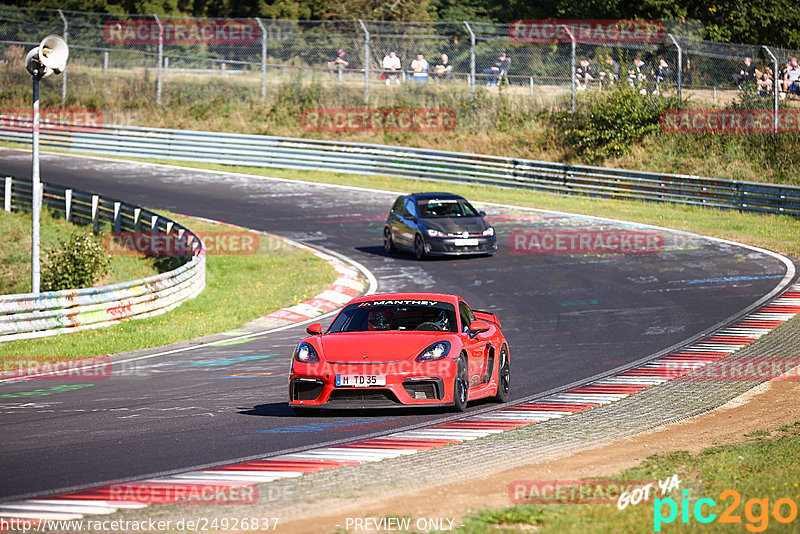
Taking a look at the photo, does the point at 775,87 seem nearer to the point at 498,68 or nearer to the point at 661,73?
the point at 661,73

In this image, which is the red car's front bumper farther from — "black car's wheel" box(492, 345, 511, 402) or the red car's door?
"black car's wheel" box(492, 345, 511, 402)

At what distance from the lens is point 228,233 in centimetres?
2850

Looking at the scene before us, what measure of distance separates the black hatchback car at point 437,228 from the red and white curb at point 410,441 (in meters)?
9.32

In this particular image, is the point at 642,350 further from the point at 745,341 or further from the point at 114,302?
the point at 114,302

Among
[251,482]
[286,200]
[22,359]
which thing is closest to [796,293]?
[22,359]

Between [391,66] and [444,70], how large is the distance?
80.2 inches

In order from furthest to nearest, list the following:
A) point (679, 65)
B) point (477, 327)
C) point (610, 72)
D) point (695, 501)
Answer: point (610, 72)
point (679, 65)
point (477, 327)
point (695, 501)

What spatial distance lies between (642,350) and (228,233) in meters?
15.5

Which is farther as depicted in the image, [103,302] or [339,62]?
[339,62]

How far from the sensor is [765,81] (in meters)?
33.2

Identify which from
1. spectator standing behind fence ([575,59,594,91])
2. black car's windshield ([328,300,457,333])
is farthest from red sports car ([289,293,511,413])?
spectator standing behind fence ([575,59,594,91])

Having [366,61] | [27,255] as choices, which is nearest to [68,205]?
[27,255]

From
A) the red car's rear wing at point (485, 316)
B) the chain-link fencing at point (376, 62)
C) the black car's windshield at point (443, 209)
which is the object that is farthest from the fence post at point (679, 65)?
the red car's rear wing at point (485, 316)

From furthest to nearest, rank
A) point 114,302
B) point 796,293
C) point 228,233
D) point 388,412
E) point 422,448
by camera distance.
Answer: point 228,233
point 796,293
point 114,302
point 388,412
point 422,448
